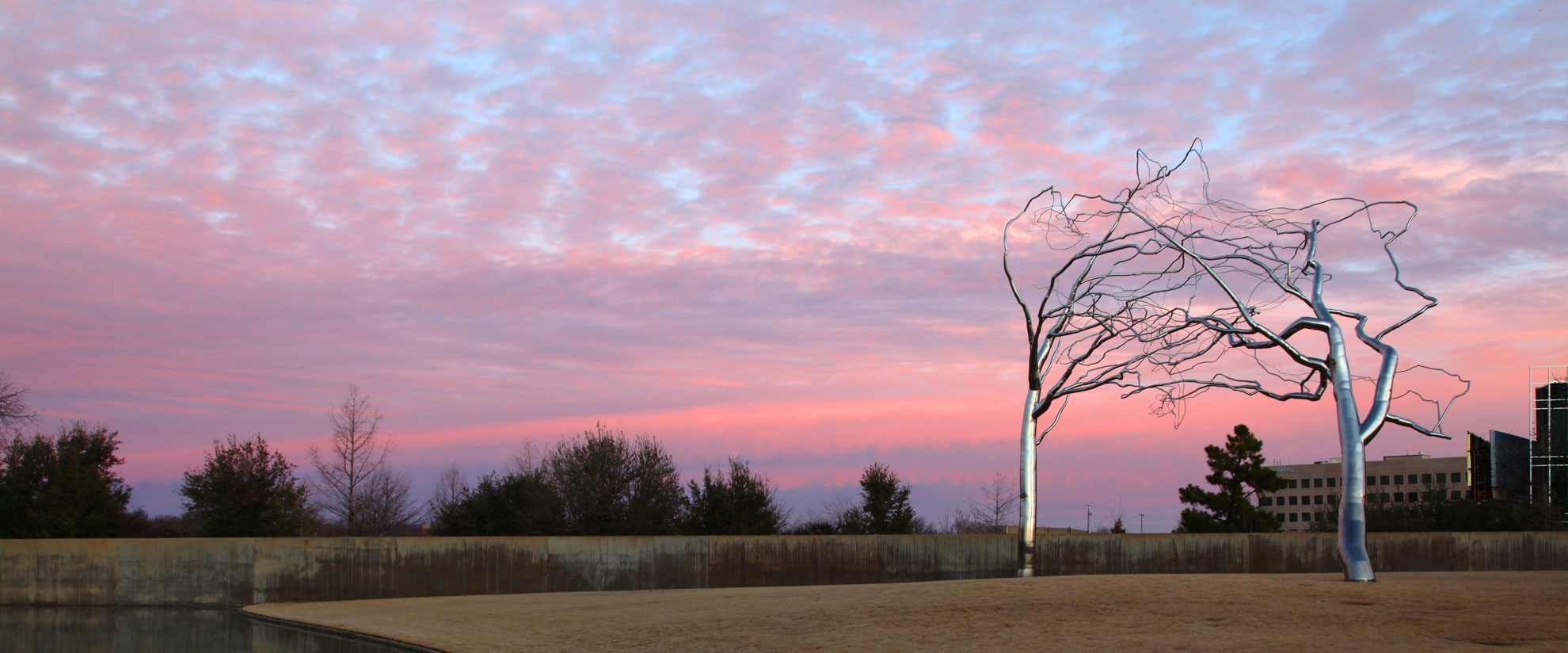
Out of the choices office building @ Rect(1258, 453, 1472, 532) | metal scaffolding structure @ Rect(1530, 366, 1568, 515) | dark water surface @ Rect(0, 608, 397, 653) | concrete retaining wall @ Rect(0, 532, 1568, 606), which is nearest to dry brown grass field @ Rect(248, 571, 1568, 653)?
dark water surface @ Rect(0, 608, 397, 653)

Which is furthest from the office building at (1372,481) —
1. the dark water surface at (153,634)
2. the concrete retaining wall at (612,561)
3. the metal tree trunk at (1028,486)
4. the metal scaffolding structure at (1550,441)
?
the dark water surface at (153,634)

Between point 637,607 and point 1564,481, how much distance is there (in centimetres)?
4884

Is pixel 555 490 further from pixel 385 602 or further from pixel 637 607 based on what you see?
pixel 637 607

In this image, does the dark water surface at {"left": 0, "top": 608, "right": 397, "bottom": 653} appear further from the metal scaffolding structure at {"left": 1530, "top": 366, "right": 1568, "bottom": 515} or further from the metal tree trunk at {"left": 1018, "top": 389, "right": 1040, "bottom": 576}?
the metal scaffolding structure at {"left": 1530, "top": 366, "right": 1568, "bottom": 515}

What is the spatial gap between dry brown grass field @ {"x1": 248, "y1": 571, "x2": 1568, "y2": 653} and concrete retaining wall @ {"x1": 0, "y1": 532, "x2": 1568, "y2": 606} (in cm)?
713

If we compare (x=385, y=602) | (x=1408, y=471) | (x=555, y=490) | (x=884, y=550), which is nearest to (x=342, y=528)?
(x=555, y=490)

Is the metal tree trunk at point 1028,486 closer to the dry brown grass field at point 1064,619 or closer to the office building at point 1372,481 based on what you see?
the dry brown grass field at point 1064,619

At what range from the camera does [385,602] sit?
2895 centimetres

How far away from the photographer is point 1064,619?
17.1 meters

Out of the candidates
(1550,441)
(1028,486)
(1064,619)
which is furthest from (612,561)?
(1550,441)

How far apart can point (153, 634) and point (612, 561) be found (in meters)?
13.0

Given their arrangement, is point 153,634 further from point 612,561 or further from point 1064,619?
point 1064,619

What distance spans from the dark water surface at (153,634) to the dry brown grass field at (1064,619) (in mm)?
1287

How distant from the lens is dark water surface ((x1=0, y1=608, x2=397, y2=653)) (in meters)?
19.0
